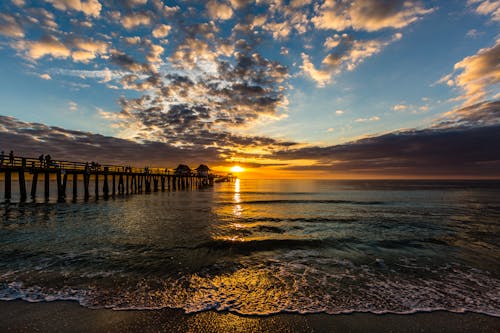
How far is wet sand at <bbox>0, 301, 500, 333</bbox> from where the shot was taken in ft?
12.5

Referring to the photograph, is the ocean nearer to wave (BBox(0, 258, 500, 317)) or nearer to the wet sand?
wave (BBox(0, 258, 500, 317))

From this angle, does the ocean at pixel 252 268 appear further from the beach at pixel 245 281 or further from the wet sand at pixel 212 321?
the wet sand at pixel 212 321

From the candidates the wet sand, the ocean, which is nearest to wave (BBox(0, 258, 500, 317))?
the ocean

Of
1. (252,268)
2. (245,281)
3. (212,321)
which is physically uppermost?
(212,321)

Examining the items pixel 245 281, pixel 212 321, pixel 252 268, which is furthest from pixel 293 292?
pixel 212 321

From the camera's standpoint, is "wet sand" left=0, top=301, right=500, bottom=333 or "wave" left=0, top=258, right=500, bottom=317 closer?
"wet sand" left=0, top=301, right=500, bottom=333

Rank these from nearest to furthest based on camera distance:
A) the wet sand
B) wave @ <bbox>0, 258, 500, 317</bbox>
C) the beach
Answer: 1. the wet sand
2. the beach
3. wave @ <bbox>0, 258, 500, 317</bbox>

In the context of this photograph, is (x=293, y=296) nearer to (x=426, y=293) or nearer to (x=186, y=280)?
(x=186, y=280)

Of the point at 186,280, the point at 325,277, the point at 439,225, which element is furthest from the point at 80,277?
the point at 439,225

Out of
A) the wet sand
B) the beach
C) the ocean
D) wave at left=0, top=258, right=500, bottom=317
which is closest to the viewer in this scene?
the wet sand

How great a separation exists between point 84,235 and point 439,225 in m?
19.8

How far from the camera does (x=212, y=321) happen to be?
4.05 m

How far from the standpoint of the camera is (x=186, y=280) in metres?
5.89

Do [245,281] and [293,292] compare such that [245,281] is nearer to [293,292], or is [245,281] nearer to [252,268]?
[252,268]
